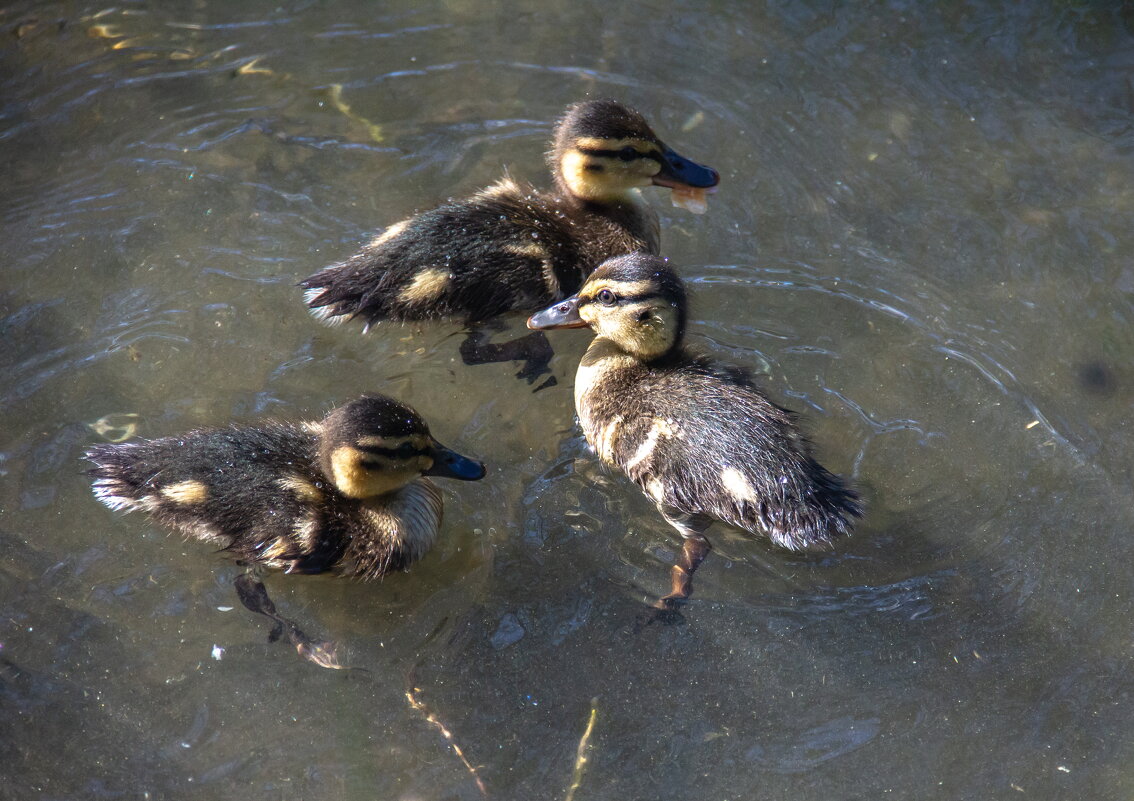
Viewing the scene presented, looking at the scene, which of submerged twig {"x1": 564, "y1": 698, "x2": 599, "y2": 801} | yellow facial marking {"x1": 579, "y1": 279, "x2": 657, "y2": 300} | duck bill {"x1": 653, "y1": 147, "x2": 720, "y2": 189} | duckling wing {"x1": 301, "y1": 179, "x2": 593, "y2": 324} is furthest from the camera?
duck bill {"x1": 653, "y1": 147, "x2": 720, "y2": 189}

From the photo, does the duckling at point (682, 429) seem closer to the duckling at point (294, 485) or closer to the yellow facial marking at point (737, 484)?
the yellow facial marking at point (737, 484)

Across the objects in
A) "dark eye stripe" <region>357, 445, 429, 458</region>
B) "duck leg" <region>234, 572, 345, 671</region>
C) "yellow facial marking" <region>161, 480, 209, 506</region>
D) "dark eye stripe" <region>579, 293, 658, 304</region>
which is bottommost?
"duck leg" <region>234, 572, 345, 671</region>

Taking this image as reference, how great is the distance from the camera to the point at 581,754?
2762mm

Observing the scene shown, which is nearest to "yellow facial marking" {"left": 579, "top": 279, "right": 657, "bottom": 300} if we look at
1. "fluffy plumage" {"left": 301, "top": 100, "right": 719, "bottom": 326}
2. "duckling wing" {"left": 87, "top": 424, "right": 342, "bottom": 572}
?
"fluffy plumage" {"left": 301, "top": 100, "right": 719, "bottom": 326}

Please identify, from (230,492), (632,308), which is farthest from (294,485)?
(632,308)

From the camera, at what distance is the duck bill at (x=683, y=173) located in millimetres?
3834

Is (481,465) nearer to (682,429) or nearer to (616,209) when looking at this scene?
(682,429)

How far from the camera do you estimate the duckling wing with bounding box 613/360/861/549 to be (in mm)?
3041

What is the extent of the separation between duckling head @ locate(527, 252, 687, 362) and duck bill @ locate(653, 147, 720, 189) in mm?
613

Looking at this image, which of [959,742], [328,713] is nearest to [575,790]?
[328,713]

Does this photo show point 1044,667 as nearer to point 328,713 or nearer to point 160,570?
point 328,713

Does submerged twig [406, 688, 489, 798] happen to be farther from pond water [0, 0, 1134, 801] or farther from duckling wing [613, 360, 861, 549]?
duckling wing [613, 360, 861, 549]

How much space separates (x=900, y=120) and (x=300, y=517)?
3.03 m

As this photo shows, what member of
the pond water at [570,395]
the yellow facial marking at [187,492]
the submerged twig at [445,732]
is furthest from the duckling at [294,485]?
the submerged twig at [445,732]
